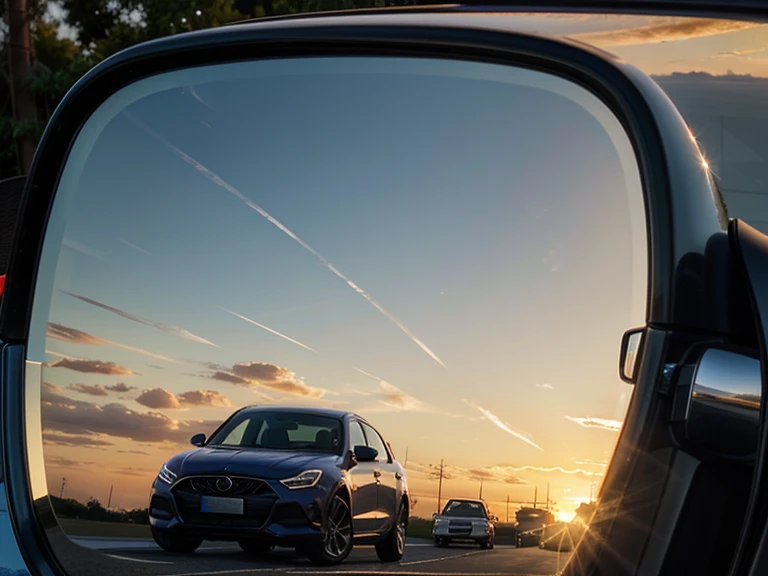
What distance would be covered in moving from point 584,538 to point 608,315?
296 mm

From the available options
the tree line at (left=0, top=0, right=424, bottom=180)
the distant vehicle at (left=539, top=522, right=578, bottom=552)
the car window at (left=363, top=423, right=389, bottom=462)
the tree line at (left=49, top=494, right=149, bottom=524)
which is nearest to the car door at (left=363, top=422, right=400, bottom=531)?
the car window at (left=363, top=423, right=389, bottom=462)

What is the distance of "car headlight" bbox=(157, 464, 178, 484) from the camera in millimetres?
1353

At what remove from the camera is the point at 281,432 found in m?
1.33

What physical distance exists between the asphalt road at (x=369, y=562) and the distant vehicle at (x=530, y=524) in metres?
0.02

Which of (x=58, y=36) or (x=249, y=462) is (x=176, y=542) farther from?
(x=58, y=36)

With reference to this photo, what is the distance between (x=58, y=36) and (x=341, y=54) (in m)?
32.8

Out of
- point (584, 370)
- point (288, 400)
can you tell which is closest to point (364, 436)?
point (288, 400)

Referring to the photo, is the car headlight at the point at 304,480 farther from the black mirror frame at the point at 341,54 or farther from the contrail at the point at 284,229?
the black mirror frame at the point at 341,54

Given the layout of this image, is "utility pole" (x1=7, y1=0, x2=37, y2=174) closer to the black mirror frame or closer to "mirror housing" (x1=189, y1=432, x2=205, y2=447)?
the black mirror frame

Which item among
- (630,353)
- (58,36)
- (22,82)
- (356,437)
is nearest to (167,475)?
(356,437)

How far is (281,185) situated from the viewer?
4.82 ft

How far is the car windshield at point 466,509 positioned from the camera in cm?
124

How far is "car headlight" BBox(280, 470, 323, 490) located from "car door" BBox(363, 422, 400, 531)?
0.27 feet

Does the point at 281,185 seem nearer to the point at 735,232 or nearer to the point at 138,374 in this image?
the point at 138,374
